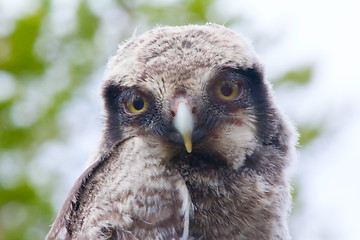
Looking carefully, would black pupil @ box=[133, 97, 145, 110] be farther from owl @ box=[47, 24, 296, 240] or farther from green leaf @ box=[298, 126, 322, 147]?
green leaf @ box=[298, 126, 322, 147]

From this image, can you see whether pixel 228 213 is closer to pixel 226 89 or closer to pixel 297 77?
pixel 226 89

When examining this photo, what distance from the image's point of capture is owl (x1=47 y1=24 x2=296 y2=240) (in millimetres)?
1956

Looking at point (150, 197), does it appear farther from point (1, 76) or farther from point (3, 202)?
point (1, 76)

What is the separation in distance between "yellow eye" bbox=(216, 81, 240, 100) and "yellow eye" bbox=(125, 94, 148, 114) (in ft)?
1.24

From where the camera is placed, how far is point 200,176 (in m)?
2.19

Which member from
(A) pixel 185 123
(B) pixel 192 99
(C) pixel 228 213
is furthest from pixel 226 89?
(C) pixel 228 213

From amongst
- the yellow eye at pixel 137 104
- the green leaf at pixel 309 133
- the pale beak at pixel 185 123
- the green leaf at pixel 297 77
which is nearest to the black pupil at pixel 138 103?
the yellow eye at pixel 137 104

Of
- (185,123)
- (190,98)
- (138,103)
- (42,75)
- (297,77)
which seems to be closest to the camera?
(185,123)

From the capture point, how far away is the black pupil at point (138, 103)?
7.55 feet

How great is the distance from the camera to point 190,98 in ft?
7.11

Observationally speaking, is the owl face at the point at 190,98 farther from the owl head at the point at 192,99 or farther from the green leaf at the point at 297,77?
the green leaf at the point at 297,77

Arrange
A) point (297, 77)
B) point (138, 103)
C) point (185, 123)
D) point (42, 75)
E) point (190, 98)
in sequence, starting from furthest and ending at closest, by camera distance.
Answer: point (297, 77) < point (42, 75) < point (138, 103) < point (190, 98) < point (185, 123)

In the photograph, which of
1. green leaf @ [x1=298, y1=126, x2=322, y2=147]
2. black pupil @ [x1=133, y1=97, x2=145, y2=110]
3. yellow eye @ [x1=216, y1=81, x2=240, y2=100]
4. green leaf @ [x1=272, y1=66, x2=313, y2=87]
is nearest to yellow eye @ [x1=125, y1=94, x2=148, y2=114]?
black pupil @ [x1=133, y1=97, x2=145, y2=110]

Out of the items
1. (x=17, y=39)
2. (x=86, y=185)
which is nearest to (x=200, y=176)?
(x=86, y=185)
